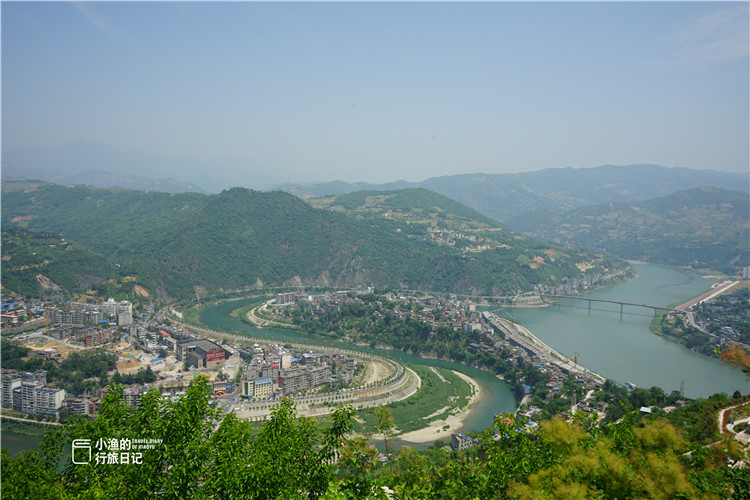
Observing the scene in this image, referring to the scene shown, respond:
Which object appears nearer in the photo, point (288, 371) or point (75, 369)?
point (75, 369)

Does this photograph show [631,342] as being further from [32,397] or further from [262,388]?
[32,397]

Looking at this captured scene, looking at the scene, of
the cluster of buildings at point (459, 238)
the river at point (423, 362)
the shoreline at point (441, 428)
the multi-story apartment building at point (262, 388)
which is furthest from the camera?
the cluster of buildings at point (459, 238)

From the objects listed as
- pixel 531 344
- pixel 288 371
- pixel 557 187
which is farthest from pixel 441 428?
pixel 557 187

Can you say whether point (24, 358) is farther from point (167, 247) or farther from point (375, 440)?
point (167, 247)

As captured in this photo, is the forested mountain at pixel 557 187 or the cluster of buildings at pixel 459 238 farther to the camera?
the forested mountain at pixel 557 187

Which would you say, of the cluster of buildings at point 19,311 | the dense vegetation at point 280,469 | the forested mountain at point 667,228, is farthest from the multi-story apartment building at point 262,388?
the forested mountain at point 667,228

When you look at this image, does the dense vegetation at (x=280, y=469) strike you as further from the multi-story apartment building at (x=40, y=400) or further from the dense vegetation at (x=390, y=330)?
the dense vegetation at (x=390, y=330)
